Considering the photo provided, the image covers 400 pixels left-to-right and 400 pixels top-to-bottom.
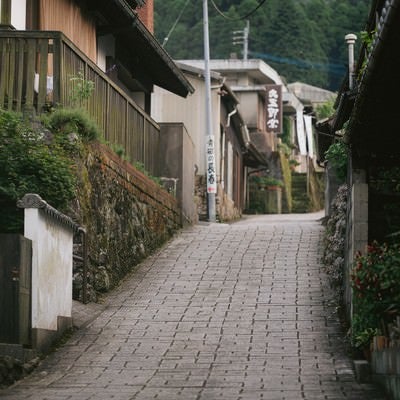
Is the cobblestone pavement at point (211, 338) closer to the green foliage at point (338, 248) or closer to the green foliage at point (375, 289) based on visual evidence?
the green foliage at point (338, 248)

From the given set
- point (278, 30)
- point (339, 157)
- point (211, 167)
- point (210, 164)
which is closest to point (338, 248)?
point (339, 157)

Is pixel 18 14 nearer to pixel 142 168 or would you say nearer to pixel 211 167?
pixel 142 168

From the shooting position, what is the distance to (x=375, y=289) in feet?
39.8

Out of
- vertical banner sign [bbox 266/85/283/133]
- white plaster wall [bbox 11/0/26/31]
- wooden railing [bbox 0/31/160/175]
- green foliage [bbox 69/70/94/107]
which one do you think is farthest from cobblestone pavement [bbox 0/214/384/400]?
vertical banner sign [bbox 266/85/283/133]

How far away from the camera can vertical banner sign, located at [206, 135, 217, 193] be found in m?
32.0

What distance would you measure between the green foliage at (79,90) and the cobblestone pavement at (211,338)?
3.34 metres

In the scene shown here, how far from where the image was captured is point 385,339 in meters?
11.6

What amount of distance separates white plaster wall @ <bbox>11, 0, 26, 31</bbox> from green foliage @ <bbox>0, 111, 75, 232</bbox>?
334 cm

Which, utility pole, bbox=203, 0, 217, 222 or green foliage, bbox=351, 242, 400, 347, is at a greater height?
utility pole, bbox=203, 0, 217, 222

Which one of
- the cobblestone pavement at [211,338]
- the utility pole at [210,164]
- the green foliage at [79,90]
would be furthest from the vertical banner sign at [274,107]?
the green foliage at [79,90]

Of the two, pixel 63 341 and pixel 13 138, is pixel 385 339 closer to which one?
pixel 63 341

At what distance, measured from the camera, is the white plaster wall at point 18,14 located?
17.9m

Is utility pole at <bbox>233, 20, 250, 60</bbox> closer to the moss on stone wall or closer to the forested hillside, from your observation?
the forested hillside

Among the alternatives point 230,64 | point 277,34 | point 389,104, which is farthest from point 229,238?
point 277,34
